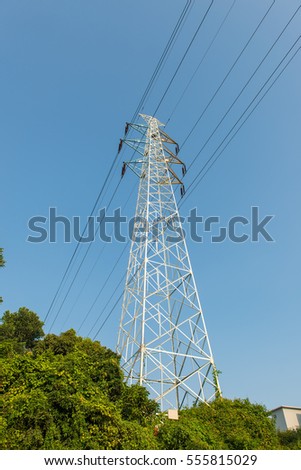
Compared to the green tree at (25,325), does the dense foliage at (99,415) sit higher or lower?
lower

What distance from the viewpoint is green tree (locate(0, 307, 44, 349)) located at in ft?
95.9

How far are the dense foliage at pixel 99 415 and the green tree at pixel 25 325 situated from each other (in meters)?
15.4

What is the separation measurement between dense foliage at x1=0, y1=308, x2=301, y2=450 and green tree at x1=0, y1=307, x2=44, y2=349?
1536 centimetres

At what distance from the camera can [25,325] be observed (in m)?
29.7

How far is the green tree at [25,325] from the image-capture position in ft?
95.9

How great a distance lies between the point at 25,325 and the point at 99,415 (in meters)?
21.5

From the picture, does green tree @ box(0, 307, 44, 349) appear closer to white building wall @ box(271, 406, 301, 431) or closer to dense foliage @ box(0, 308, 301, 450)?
dense foliage @ box(0, 308, 301, 450)

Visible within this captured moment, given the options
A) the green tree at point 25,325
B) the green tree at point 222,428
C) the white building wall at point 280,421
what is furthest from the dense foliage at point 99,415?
the white building wall at point 280,421

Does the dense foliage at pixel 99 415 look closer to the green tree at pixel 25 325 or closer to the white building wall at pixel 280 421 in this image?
the green tree at pixel 25 325

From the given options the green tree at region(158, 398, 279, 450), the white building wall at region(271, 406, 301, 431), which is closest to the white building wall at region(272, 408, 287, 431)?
the white building wall at region(271, 406, 301, 431)

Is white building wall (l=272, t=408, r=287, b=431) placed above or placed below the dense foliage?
above
